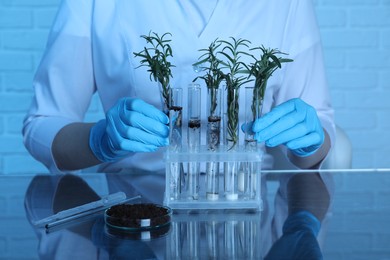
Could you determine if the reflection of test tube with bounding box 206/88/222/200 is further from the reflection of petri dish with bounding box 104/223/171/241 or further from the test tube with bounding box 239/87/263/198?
the reflection of petri dish with bounding box 104/223/171/241

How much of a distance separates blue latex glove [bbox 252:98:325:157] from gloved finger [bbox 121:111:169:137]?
19cm

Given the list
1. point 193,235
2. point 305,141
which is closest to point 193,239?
point 193,235

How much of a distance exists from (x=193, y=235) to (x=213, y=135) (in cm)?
22

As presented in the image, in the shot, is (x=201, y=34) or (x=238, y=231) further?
(x=201, y=34)

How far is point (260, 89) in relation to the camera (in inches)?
44.3

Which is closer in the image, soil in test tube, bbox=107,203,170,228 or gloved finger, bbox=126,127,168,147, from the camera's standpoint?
soil in test tube, bbox=107,203,170,228

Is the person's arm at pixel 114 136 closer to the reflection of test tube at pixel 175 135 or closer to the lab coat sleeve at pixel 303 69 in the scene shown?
the reflection of test tube at pixel 175 135

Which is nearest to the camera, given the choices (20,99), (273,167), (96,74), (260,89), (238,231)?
(238,231)

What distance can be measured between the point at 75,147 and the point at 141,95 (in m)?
0.24

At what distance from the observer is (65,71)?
5.54ft

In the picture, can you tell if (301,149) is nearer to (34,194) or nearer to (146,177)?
(146,177)

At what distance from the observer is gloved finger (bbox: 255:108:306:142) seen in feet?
4.00

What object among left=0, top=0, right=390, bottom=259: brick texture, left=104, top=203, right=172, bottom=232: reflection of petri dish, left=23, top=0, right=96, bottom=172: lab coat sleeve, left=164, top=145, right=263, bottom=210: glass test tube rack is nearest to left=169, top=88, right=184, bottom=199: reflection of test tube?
left=164, top=145, right=263, bottom=210: glass test tube rack

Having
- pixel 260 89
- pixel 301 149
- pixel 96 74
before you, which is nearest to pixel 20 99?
pixel 96 74
